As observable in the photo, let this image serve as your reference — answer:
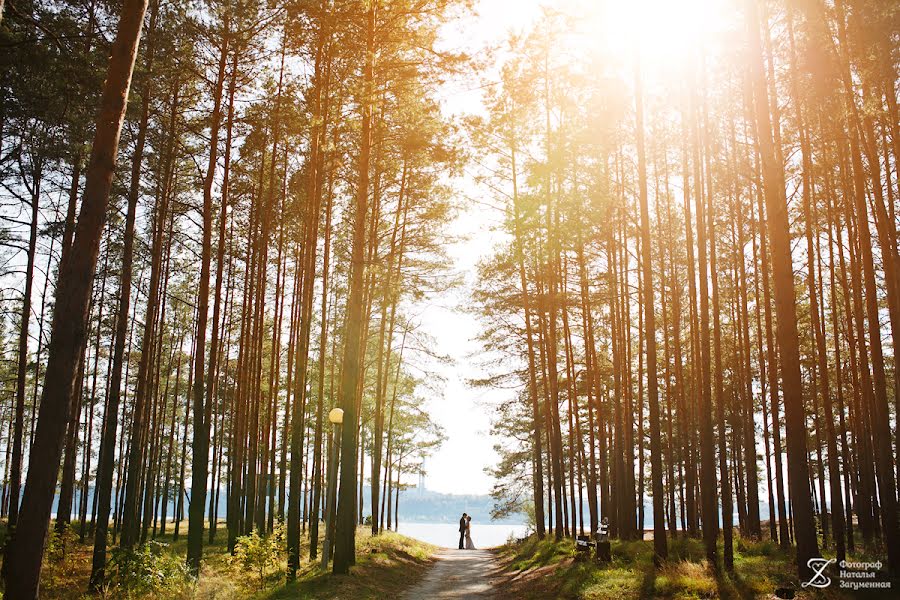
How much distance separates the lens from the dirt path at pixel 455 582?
1205 cm

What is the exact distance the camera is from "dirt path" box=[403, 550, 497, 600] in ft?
39.5

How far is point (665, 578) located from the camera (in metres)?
9.51

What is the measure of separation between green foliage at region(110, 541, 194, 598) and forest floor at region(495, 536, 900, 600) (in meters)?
6.00

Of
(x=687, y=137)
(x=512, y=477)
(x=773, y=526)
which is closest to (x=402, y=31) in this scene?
(x=687, y=137)

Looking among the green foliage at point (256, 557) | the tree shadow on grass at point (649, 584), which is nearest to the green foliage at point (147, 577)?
the green foliage at point (256, 557)

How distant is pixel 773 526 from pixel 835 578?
12.5 m

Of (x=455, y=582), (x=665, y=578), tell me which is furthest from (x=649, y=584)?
(x=455, y=582)

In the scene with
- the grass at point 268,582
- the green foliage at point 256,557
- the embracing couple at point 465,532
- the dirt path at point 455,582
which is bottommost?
the embracing couple at point 465,532

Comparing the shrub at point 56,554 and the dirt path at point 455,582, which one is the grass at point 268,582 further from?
the dirt path at point 455,582

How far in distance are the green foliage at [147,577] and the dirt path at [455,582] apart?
4.19 metres

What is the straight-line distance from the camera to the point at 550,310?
1778cm

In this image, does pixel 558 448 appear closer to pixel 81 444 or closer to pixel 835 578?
pixel 835 578

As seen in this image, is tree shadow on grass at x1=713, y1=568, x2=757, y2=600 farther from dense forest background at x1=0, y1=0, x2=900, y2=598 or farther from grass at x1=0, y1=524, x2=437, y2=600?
grass at x1=0, y1=524, x2=437, y2=600

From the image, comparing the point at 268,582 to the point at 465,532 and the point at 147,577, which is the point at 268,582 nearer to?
the point at 147,577
